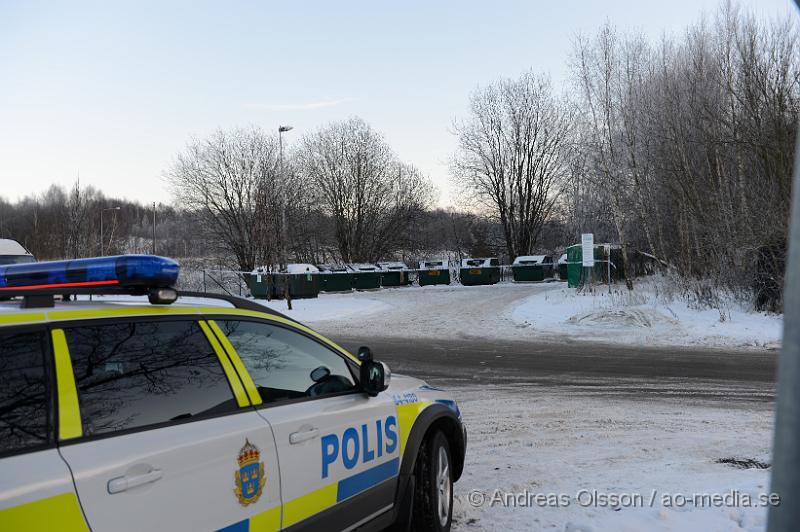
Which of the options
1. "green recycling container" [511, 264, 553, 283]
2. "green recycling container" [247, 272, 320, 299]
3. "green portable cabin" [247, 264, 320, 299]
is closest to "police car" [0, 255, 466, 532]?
"green portable cabin" [247, 264, 320, 299]

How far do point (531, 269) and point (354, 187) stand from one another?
15.3 meters

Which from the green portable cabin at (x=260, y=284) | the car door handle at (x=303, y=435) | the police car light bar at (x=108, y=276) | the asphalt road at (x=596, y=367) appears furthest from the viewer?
the green portable cabin at (x=260, y=284)

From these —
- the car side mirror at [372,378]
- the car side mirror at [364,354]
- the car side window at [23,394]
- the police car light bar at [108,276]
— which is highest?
the police car light bar at [108,276]

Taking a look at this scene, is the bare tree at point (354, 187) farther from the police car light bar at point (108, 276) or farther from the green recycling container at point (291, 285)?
the police car light bar at point (108, 276)

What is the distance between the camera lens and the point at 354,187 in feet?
149

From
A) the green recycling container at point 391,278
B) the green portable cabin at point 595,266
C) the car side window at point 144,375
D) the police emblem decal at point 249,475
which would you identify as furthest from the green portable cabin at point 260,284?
the police emblem decal at point 249,475

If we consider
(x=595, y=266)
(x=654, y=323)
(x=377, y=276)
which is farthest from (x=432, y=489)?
(x=377, y=276)

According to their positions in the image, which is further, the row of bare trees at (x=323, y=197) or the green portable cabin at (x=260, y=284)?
the row of bare trees at (x=323, y=197)

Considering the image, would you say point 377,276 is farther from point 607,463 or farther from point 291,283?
point 607,463

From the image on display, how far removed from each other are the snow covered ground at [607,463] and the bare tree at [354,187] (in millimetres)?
37484

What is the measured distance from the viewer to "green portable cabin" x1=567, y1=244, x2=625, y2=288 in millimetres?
25478

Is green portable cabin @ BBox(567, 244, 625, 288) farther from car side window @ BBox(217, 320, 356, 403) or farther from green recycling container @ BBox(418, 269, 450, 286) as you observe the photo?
car side window @ BBox(217, 320, 356, 403)

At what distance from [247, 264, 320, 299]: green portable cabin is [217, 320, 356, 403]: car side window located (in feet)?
77.2

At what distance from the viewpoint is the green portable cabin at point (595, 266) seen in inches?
1003
